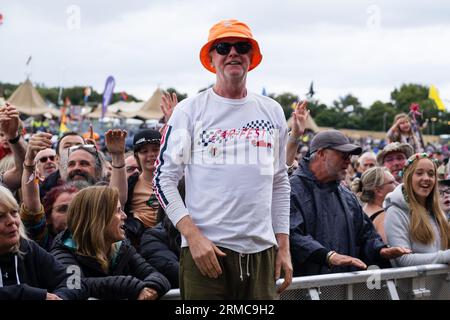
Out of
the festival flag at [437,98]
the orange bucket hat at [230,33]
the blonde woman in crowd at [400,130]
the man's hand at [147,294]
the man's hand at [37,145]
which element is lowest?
the man's hand at [147,294]

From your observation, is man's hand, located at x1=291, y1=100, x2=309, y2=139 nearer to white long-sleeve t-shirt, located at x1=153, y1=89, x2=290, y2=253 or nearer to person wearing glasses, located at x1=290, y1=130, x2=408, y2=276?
person wearing glasses, located at x1=290, y1=130, x2=408, y2=276

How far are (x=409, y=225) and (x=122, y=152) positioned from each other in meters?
2.27

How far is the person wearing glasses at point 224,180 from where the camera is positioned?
297 centimetres

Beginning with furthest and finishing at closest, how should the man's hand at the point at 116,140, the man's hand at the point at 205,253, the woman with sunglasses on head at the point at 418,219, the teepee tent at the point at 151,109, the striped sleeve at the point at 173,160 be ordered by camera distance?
the teepee tent at the point at 151,109, the woman with sunglasses on head at the point at 418,219, the man's hand at the point at 116,140, the striped sleeve at the point at 173,160, the man's hand at the point at 205,253

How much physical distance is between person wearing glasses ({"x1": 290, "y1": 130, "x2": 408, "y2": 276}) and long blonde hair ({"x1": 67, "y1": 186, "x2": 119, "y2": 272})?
1311 mm

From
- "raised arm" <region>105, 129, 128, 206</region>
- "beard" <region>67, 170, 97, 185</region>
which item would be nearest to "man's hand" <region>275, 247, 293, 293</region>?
"raised arm" <region>105, 129, 128, 206</region>

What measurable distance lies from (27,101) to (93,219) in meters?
33.4

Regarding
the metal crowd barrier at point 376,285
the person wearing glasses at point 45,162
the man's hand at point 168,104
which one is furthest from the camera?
the person wearing glasses at point 45,162

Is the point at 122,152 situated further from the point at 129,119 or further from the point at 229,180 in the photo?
the point at 129,119

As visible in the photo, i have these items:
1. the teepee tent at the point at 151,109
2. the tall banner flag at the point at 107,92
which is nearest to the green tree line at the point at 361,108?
the teepee tent at the point at 151,109

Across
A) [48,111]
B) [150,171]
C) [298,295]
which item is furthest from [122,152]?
[48,111]

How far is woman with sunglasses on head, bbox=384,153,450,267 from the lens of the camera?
4.79m

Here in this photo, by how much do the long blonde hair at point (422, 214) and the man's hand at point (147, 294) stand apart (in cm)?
236

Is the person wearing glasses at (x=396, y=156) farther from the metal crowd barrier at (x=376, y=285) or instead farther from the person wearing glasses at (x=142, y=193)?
the person wearing glasses at (x=142, y=193)
